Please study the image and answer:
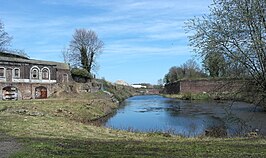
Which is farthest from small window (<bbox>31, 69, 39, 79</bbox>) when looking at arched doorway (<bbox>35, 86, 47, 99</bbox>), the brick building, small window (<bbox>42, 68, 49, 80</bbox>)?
arched doorway (<bbox>35, 86, 47, 99</bbox>)

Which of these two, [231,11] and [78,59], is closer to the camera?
[231,11]

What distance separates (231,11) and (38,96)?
4010 cm

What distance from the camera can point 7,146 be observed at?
32.0 ft

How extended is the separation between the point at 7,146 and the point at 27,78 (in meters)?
40.9

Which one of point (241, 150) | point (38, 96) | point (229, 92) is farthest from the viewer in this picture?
point (38, 96)

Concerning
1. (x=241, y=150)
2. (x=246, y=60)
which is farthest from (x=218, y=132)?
(x=241, y=150)

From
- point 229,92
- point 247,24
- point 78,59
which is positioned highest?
point 78,59

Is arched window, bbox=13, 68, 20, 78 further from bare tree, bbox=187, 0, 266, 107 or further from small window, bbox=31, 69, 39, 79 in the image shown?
bare tree, bbox=187, 0, 266, 107

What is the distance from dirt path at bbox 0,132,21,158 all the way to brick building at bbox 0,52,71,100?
36.0 m

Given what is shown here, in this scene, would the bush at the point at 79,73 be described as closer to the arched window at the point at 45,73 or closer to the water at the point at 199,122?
the arched window at the point at 45,73

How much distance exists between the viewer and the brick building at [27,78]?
4569cm

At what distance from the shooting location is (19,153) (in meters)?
8.30

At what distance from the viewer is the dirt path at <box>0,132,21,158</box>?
855 centimetres

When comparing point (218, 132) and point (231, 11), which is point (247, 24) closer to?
point (231, 11)
